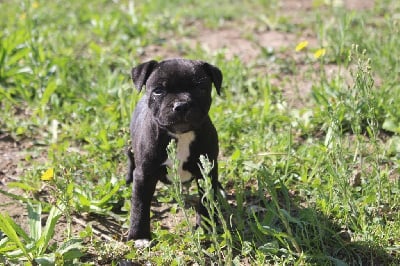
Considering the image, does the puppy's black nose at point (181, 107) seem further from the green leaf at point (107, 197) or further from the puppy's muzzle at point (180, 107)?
the green leaf at point (107, 197)

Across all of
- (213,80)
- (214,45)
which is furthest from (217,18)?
(213,80)

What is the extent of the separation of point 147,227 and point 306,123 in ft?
6.82

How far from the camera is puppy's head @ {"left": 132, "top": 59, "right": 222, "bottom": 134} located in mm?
3846

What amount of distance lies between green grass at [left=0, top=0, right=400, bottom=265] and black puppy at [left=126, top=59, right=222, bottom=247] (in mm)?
294

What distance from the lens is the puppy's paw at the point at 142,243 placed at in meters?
4.18

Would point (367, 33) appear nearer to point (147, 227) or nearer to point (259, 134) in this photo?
point (259, 134)

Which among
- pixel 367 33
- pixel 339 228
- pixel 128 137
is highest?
pixel 367 33

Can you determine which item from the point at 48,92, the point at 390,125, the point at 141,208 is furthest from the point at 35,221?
the point at 390,125

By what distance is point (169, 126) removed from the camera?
12.8 ft

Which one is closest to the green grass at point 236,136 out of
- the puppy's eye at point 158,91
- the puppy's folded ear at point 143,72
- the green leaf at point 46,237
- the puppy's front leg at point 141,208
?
the green leaf at point 46,237

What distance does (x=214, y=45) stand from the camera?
789 cm

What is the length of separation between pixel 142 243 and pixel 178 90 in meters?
1.07

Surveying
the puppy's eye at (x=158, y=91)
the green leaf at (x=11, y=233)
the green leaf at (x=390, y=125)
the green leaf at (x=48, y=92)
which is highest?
the puppy's eye at (x=158, y=91)

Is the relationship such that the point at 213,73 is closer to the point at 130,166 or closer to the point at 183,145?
the point at 183,145
